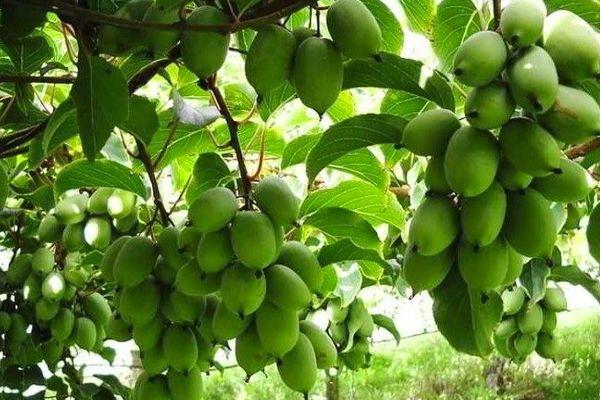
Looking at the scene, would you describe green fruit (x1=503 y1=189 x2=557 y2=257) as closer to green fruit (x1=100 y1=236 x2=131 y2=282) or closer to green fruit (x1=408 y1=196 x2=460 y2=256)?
green fruit (x1=408 y1=196 x2=460 y2=256)

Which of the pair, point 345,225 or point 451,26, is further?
point 345,225

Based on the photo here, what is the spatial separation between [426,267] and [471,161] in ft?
0.42

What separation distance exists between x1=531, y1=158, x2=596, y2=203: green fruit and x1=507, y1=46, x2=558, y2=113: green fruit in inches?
3.4

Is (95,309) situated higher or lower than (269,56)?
lower

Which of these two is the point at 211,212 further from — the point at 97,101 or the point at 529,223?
the point at 529,223

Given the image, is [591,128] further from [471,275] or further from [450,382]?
[450,382]

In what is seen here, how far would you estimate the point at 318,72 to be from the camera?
0.75 metres

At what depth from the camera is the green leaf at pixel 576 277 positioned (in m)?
1.40

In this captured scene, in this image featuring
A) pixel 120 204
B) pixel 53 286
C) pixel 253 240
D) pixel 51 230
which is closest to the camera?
pixel 253 240

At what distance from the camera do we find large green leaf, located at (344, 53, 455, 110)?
0.85m

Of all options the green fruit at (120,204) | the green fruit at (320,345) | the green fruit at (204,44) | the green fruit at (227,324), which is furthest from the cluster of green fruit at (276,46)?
the green fruit at (120,204)

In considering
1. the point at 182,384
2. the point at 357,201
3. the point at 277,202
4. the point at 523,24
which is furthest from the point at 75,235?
the point at 523,24

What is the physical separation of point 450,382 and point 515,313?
4006mm

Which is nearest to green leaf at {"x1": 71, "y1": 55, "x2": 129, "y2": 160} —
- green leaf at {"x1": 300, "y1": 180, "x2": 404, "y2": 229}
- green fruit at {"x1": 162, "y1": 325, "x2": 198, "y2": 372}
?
green fruit at {"x1": 162, "y1": 325, "x2": 198, "y2": 372}
